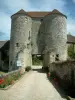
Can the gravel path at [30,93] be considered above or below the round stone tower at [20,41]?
below

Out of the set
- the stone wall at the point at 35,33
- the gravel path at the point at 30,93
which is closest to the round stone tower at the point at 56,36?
the stone wall at the point at 35,33

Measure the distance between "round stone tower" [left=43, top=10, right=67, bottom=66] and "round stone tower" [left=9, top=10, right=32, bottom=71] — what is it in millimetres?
3852

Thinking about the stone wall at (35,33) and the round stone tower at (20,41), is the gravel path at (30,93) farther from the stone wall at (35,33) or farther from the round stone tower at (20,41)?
the stone wall at (35,33)

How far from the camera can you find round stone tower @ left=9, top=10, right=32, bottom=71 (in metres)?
37.4

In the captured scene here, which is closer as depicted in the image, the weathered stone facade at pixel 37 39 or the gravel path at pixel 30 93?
the gravel path at pixel 30 93

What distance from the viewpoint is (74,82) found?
11297mm

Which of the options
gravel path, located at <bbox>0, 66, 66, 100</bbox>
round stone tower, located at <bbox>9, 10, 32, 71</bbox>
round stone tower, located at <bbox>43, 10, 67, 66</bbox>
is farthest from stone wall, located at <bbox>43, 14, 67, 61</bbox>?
gravel path, located at <bbox>0, 66, 66, 100</bbox>

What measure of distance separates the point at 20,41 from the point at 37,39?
422 cm

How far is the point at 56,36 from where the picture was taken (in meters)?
38.2

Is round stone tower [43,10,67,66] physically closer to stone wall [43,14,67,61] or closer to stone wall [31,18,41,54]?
stone wall [43,14,67,61]

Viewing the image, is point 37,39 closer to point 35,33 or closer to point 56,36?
point 35,33

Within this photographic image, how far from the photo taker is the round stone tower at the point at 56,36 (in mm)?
37969

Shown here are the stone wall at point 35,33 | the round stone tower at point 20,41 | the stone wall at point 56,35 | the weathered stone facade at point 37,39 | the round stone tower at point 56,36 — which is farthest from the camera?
the stone wall at point 35,33

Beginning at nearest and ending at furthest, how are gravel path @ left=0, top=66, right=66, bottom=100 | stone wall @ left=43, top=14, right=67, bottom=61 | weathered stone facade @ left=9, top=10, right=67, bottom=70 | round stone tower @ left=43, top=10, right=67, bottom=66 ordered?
1. gravel path @ left=0, top=66, right=66, bottom=100
2. weathered stone facade @ left=9, top=10, right=67, bottom=70
3. round stone tower @ left=43, top=10, right=67, bottom=66
4. stone wall @ left=43, top=14, right=67, bottom=61
